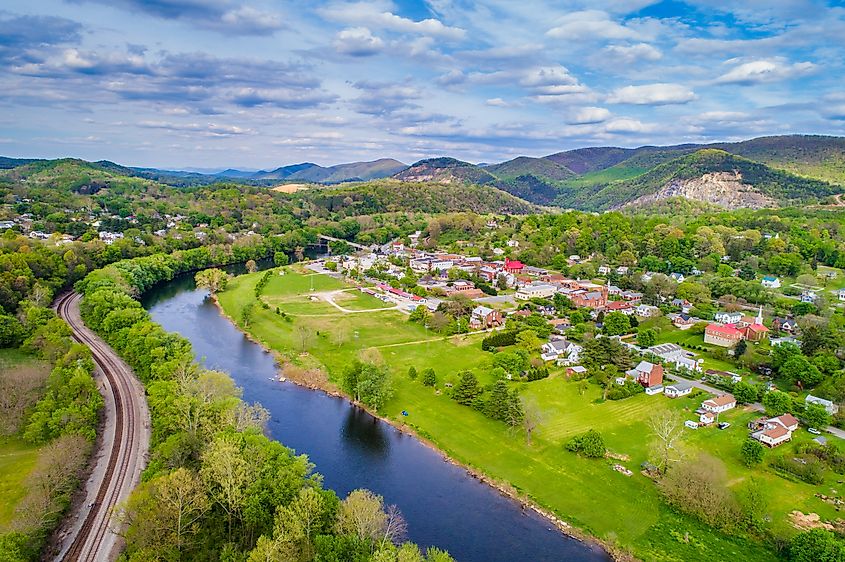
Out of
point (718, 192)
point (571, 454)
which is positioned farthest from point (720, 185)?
point (571, 454)

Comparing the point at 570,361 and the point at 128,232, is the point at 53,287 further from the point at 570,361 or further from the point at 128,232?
the point at 570,361

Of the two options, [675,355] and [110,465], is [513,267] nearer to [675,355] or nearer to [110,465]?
[675,355]

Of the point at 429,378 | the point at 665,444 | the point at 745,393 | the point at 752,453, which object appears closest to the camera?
the point at 752,453

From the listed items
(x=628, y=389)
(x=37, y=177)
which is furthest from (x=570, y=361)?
(x=37, y=177)

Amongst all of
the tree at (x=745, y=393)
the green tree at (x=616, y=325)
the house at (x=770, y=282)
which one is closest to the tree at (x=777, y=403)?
the tree at (x=745, y=393)

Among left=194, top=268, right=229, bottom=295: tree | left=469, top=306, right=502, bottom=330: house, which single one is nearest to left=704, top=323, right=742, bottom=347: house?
left=469, top=306, right=502, bottom=330: house

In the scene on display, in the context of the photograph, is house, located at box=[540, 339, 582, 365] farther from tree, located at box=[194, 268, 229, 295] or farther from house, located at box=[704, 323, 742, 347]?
tree, located at box=[194, 268, 229, 295]
